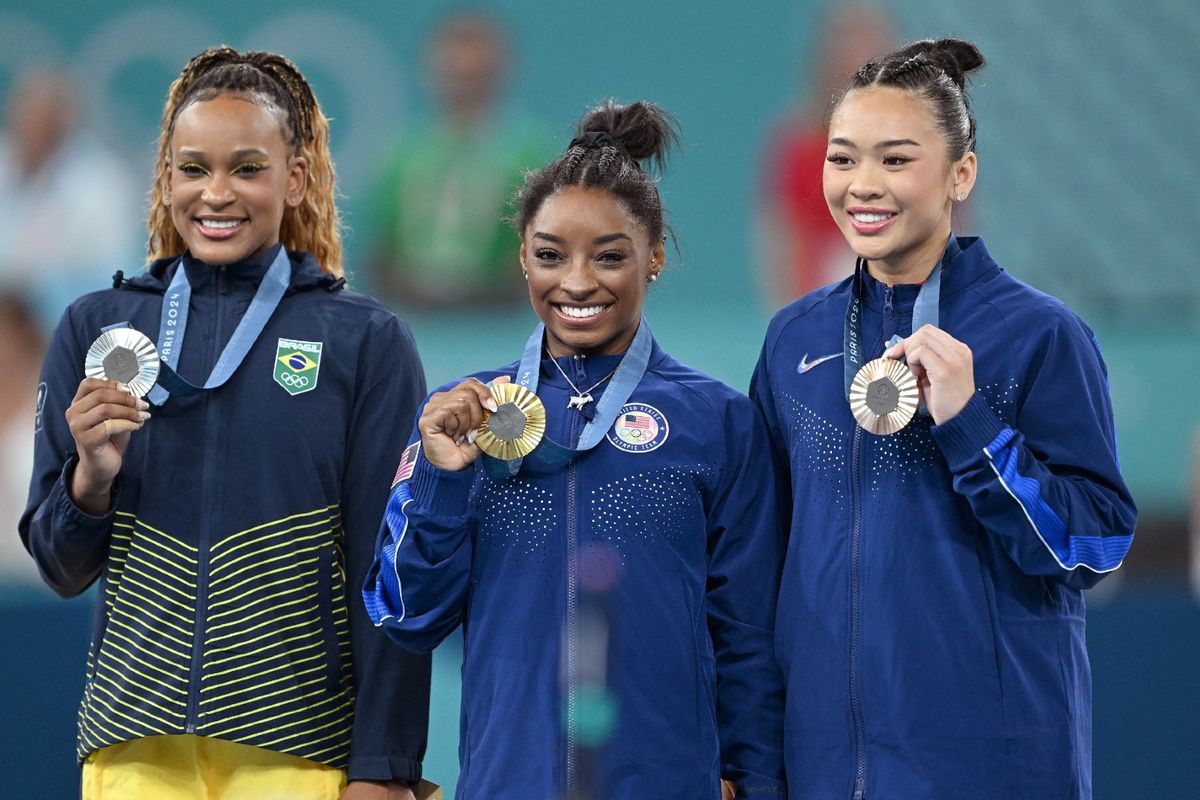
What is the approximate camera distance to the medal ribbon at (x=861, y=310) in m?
2.89

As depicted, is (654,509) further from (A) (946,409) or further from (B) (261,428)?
(B) (261,428)

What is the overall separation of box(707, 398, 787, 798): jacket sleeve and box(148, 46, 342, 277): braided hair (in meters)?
1.01

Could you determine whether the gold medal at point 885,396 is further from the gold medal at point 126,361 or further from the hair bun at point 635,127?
the gold medal at point 126,361

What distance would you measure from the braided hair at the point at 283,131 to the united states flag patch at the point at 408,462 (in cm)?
61

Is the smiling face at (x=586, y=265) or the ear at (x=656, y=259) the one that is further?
the ear at (x=656, y=259)

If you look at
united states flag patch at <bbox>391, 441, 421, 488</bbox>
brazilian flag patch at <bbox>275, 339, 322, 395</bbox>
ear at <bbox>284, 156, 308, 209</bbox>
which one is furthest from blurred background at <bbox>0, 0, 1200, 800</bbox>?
united states flag patch at <bbox>391, 441, 421, 488</bbox>

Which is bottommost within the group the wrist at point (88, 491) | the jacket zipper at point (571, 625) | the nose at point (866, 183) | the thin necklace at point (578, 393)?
the jacket zipper at point (571, 625)

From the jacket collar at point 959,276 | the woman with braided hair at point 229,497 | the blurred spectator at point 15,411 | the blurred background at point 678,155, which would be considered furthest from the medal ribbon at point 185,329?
the blurred background at point 678,155

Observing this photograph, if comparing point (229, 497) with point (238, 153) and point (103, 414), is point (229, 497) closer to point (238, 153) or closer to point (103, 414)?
point (103, 414)

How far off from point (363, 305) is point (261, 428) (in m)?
0.34

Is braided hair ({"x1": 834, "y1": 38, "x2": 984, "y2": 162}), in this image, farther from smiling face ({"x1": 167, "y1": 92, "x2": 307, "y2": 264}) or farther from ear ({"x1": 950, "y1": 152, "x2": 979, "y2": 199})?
smiling face ({"x1": 167, "y1": 92, "x2": 307, "y2": 264})

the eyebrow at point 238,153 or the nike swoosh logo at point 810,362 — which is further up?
the eyebrow at point 238,153

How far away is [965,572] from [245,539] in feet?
4.28

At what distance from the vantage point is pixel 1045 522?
2.70m
